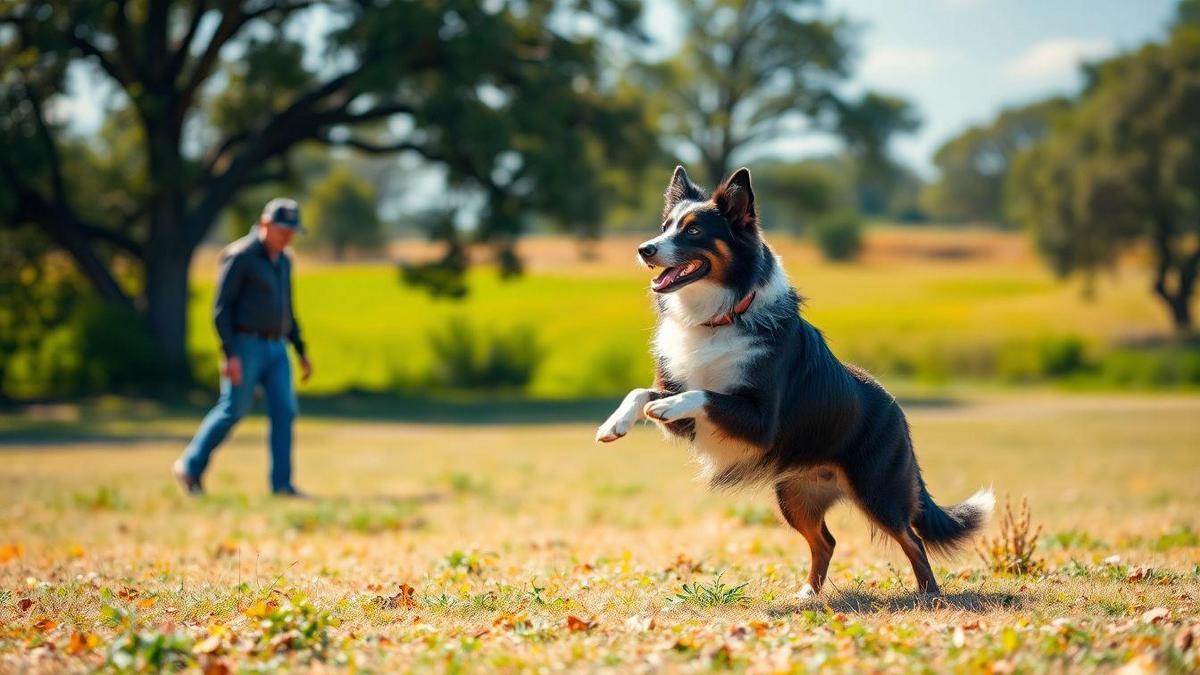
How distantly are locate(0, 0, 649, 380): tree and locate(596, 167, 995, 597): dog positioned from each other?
21.3m

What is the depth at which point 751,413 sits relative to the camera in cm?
589

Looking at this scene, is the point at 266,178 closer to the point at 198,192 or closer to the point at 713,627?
the point at 198,192

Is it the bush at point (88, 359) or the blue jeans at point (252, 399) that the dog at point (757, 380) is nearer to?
the blue jeans at point (252, 399)

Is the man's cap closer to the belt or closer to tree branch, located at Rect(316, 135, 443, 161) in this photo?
the belt

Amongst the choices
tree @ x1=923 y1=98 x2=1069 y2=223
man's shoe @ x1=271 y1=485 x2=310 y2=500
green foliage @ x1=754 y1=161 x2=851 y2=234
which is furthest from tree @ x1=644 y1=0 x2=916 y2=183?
tree @ x1=923 y1=98 x2=1069 y2=223

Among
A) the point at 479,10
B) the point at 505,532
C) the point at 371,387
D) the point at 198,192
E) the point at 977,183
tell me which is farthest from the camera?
the point at 977,183

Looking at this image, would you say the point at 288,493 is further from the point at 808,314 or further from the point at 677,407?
the point at 808,314

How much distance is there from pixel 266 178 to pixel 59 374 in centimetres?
756

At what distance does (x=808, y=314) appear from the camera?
3516cm

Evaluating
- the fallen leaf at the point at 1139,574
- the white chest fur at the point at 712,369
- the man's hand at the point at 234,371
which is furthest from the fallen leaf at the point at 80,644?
the man's hand at the point at 234,371

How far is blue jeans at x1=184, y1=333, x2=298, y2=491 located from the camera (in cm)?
1075

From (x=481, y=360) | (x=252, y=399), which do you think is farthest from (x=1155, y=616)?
(x=481, y=360)

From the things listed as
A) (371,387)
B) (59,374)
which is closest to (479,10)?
(371,387)

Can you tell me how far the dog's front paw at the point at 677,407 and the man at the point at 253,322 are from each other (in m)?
5.95
